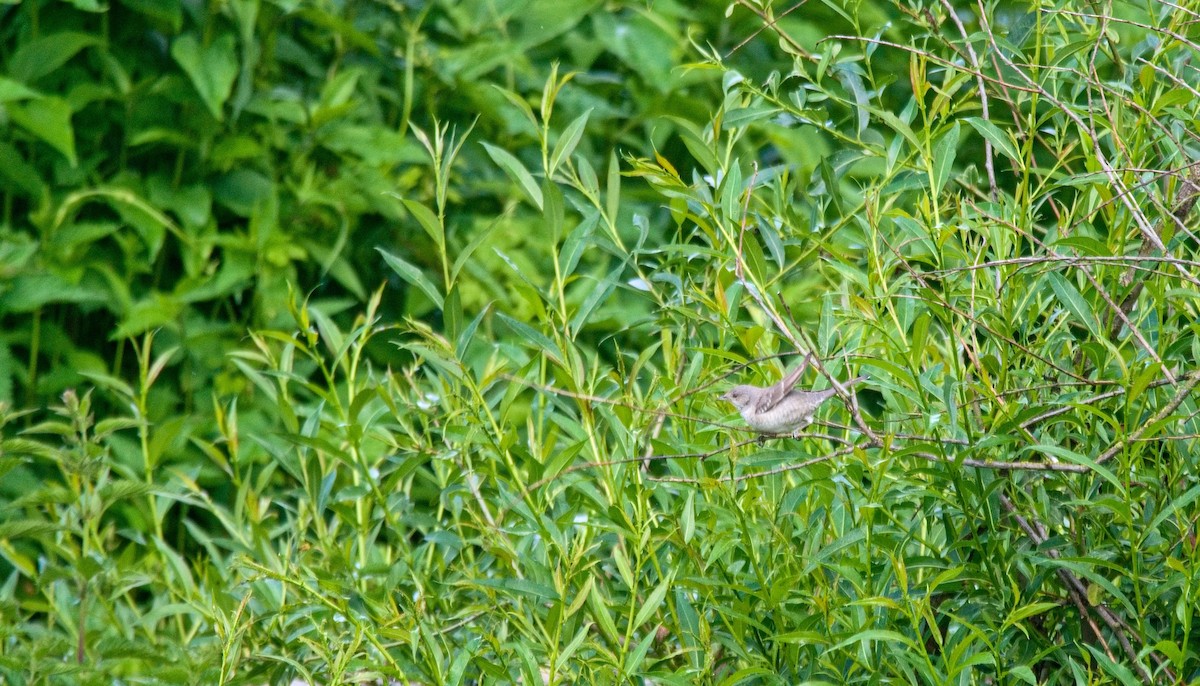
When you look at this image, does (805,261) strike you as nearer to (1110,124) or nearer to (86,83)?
(1110,124)

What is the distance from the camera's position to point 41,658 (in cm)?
173

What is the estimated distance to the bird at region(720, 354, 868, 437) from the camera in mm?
1490

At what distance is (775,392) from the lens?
5.02ft

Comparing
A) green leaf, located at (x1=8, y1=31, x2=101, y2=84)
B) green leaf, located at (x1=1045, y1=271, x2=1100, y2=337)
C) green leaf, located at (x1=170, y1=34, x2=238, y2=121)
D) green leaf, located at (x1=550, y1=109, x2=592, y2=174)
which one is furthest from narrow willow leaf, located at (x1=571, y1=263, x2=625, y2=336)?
green leaf, located at (x1=8, y1=31, x2=101, y2=84)

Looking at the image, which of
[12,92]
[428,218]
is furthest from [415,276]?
[12,92]

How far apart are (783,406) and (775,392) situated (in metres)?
0.04

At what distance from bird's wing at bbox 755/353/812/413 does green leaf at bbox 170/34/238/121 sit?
2.08 metres

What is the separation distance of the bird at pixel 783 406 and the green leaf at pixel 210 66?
2.07 metres

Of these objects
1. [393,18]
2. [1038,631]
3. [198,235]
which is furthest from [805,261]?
[393,18]

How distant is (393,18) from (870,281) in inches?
108

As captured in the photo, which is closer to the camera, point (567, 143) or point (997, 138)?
point (997, 138)

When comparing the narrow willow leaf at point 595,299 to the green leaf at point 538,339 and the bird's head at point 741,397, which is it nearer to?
the green leaf at point 538,339

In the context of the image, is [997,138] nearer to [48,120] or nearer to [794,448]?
[794,448]

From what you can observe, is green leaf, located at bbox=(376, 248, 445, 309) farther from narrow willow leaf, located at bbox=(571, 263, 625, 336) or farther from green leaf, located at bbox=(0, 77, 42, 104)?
green leaf, located at bbox=(0, 77, 42, 104)
